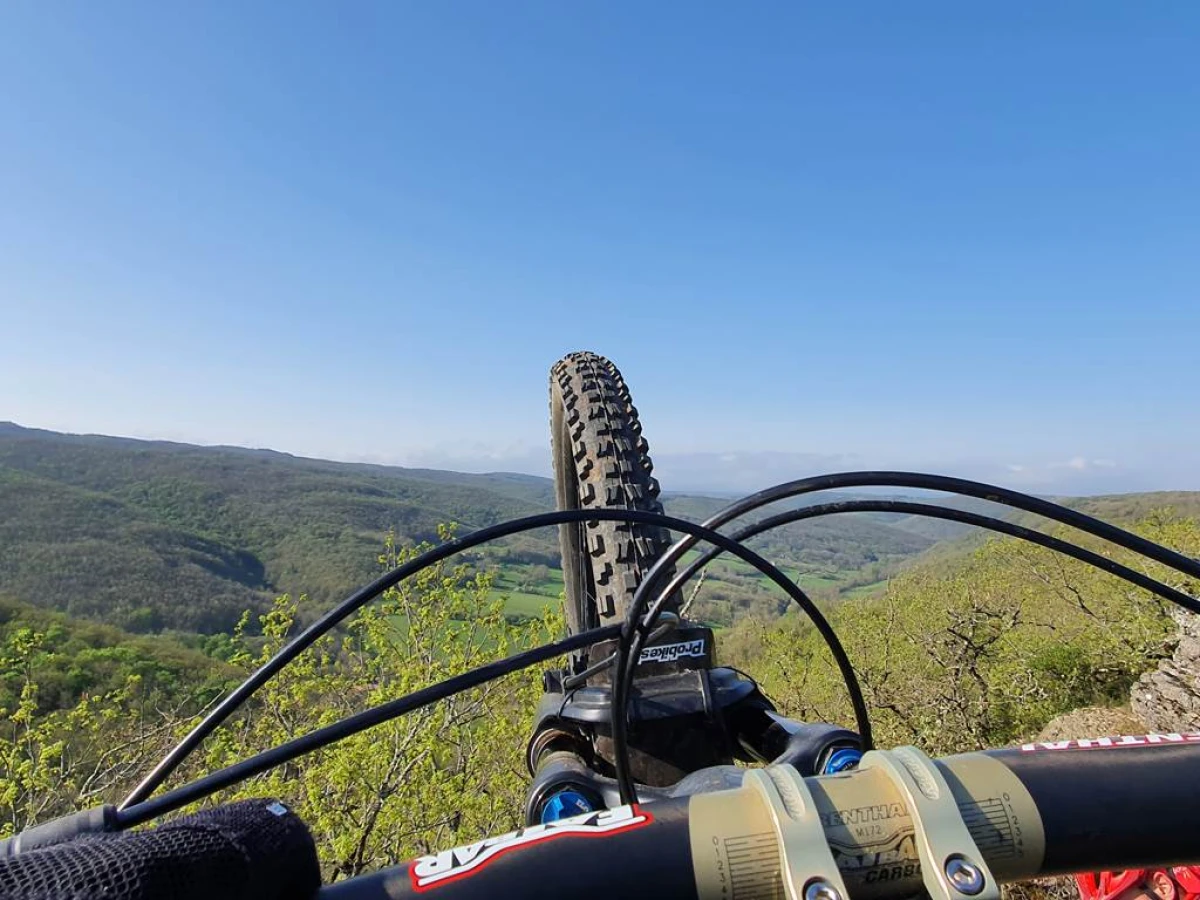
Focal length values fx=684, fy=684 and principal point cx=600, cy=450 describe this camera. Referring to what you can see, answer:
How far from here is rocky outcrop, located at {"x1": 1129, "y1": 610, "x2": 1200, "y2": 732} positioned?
13.6 feet

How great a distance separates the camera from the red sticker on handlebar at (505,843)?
0.80 metres

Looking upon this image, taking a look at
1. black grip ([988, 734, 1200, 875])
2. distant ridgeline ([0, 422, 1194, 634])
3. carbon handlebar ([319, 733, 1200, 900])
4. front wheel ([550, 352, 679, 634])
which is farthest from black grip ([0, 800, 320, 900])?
distant ridgeline ([0, 422, 1194, 634])

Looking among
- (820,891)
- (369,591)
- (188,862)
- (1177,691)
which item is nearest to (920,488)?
(820,891)

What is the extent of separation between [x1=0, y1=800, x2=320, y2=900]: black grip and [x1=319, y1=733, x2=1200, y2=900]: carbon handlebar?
0.21ft

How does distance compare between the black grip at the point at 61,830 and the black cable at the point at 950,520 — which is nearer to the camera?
the black grip at the point at 61,830

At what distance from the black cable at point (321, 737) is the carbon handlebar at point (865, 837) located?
28 cm

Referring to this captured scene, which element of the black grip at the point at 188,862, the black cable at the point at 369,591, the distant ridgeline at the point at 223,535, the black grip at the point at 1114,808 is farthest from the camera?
the distant ridgeline at the point at 223,535

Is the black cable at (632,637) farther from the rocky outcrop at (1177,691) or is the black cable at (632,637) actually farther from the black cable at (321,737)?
the rocky outcrop at (1177,691)

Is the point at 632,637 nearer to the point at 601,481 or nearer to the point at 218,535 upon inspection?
the point at 601,481

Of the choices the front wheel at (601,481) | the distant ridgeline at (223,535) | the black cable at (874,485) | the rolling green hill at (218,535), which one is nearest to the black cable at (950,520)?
the black cable at (874,485)

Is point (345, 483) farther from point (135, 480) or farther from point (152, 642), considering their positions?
point (152, 642)

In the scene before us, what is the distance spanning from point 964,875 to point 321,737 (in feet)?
2.98

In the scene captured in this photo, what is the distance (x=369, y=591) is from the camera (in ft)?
4.00

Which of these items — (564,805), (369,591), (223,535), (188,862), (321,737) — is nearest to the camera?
(188,862)
